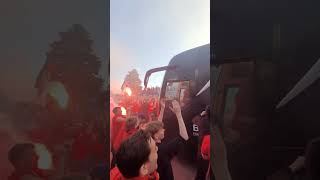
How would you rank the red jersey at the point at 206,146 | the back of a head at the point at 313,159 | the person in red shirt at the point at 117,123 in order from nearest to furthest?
the back of a head at the point at 313,159 < the red jersey at the point at 206,146 < the person in red shirt at the point at 117,123

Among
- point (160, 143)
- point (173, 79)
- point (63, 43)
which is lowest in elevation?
point (160, 143)

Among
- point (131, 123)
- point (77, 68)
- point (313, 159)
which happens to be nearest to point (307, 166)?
point (313, 159)

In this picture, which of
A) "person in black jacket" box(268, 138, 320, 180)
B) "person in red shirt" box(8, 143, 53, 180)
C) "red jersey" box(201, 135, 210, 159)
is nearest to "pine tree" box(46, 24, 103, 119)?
"person in red shirt" box(8, 143, 53, 180)

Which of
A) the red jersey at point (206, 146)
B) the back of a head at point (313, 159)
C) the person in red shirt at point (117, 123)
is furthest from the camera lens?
the person in red shirt at point (117, 123)

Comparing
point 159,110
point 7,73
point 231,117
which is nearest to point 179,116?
point 159,110

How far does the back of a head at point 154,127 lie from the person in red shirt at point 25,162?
73 cm

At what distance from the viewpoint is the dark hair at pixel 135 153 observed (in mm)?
2422

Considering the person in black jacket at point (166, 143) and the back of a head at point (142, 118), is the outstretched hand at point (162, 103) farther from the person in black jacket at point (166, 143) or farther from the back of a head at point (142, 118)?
the back of a head at point (142, 118)

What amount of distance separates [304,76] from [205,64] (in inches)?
22.5

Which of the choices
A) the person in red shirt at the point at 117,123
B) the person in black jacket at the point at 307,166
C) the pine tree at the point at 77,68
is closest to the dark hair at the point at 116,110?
the person in red shirt at the point at 117,123

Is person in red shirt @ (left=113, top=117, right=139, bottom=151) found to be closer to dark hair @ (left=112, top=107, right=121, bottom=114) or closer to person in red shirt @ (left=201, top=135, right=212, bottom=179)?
dark hair @ (left=112, top=107, right=121, bottom=114)

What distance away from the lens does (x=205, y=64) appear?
2.37 metres

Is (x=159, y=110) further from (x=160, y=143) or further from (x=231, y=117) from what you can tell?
(x=231, y=117)

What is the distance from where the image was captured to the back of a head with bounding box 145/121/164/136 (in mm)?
2414
